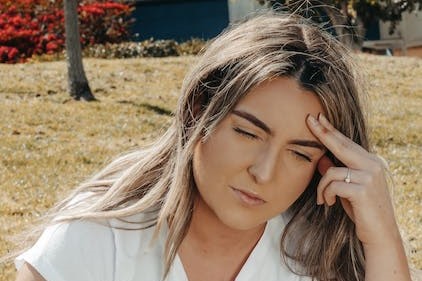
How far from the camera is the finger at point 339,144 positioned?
8.59 ft

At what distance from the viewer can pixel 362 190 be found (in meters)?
2.85

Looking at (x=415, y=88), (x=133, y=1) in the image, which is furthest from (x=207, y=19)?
(x=415, y=88)

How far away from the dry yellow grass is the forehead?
85.4 inches

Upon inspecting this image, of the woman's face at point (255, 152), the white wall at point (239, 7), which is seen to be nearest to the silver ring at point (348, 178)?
the woman's face at point (255, 152)

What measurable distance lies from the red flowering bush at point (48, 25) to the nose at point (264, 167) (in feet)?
45.6

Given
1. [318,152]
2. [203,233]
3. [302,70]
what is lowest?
[203,233]

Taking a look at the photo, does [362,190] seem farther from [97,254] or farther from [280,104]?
[97,254]

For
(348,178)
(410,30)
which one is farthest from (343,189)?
(410,30)

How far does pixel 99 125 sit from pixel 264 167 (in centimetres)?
696

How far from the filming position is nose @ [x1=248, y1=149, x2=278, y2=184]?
2.53m

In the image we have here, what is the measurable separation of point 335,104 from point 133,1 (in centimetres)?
1915

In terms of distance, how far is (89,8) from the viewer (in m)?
17.4

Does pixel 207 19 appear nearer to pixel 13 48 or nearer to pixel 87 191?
pixel 13 48

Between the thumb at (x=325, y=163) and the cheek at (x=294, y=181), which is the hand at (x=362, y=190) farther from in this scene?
the cheek at (x=294, y=181)
